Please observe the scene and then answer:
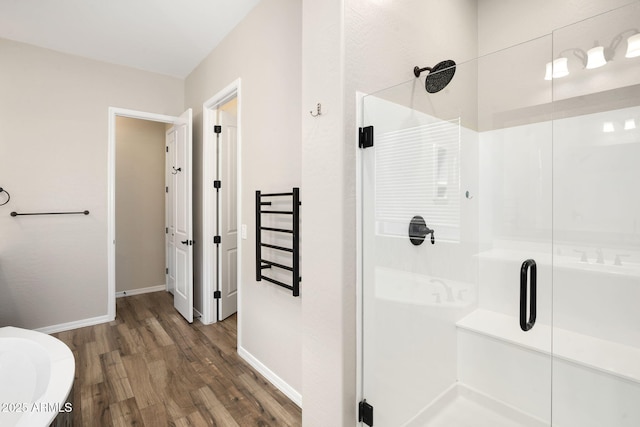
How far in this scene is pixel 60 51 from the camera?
10.2ft

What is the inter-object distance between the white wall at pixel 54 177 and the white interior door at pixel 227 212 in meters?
1.23

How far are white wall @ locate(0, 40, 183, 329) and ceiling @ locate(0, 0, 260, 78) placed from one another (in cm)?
25

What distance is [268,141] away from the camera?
2.28m

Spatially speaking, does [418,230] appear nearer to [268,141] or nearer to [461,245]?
[461,245]

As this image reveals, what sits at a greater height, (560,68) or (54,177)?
(560,68)

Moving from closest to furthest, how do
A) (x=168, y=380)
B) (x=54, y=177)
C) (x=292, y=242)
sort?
(x=292, y=242) → (x=168, y=380) → (x=54, y=177)

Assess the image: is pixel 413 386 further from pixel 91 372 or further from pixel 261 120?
pixel 91 372

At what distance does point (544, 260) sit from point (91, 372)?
308 centimetres

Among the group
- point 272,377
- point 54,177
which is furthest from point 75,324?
point 272,377

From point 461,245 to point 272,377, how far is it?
171 cm

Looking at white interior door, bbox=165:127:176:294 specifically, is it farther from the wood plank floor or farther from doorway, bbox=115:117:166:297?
the wood plank floor

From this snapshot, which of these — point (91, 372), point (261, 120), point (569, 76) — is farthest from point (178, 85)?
point (569, 76)

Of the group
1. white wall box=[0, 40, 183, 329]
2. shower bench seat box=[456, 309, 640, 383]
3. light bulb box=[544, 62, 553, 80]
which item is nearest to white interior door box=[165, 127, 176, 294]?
white wall box=[0, 40, 183, 329]

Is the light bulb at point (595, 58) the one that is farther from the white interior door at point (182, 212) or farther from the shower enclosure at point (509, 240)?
the white interior door at point (182, 212)
